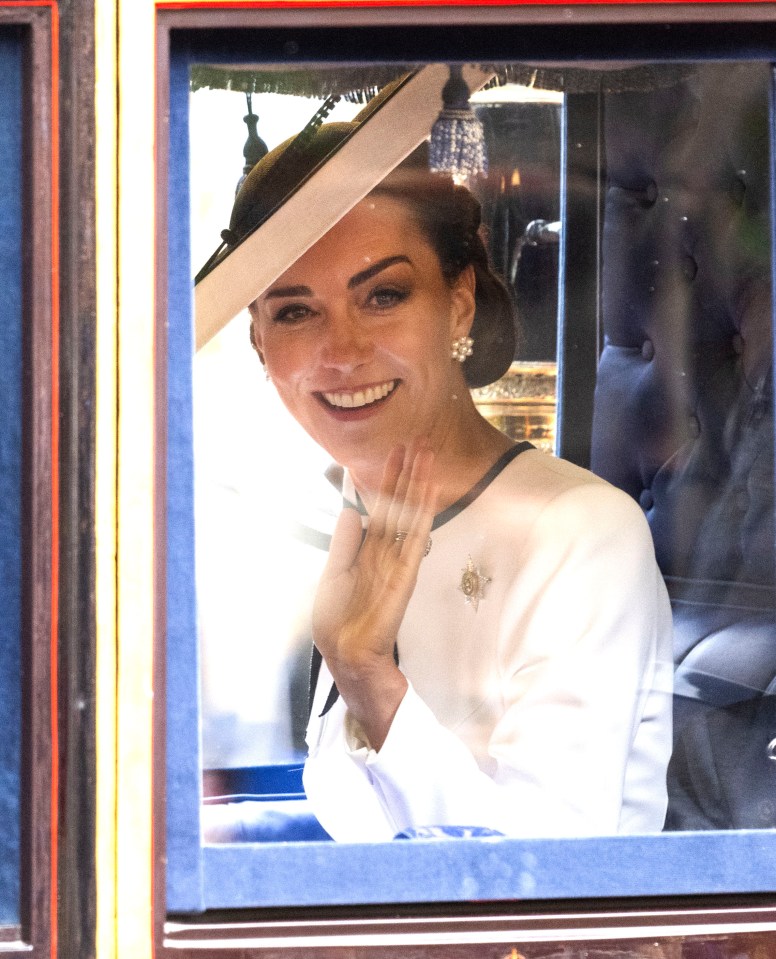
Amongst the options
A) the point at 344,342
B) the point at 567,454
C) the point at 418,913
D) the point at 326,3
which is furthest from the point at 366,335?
the point at 418,913

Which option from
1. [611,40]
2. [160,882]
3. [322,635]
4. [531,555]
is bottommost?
[160,882]

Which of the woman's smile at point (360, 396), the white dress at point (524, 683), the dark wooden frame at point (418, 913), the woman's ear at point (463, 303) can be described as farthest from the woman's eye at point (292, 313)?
the dark wooden frame at point (418, 913)

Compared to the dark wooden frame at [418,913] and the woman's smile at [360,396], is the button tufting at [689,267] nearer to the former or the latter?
the woman's smile at [360,396]

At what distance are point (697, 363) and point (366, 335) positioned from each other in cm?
61

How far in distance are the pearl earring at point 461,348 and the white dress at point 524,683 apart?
0.17 meters

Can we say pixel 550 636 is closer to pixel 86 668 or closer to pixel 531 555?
pixel 531 555

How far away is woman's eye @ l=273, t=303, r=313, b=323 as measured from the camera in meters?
1.71

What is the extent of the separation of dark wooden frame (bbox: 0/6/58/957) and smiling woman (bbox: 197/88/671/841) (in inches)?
15.8

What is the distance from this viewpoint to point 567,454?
2.06 m

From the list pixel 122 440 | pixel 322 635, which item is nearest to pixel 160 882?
pixel 122 440

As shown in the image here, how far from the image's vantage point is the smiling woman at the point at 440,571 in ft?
5.09

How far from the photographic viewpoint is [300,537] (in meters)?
1.75

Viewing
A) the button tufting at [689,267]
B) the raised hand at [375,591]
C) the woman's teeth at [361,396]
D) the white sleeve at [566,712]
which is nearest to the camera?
the white sleeve at [566,712]

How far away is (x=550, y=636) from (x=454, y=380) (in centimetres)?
41
